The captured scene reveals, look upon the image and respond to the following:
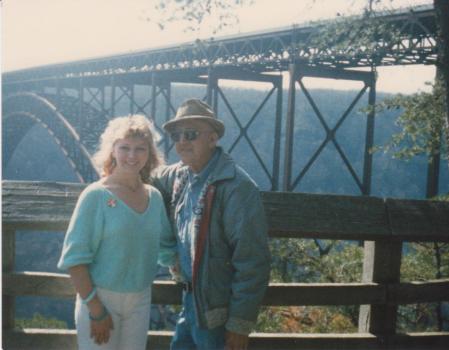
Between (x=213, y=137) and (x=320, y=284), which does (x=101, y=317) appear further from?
(x=320, y=284)

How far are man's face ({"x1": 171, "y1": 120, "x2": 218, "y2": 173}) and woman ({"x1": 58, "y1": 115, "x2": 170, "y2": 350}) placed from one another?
14 centimetres

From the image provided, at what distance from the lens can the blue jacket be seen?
2223mm

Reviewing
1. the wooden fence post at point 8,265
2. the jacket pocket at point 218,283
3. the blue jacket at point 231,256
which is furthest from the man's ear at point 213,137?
the wooden fence post at point 8,265

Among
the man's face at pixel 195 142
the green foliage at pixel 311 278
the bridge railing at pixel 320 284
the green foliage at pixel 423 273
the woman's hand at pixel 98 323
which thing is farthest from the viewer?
the green foliage at pixel 423 273

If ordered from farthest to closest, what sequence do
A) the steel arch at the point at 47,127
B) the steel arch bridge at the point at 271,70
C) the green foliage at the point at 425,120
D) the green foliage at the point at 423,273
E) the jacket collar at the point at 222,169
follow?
the steel arch at the point at 47,127, the steel arch bridge at the point at 271,70, the green foliage at the point at 425,120, the green foliage at the point at 423,273, the jacket collar at the point at 222,169

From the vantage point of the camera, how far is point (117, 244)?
7.39ft

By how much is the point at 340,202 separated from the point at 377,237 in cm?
27

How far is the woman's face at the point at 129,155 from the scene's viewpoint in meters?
2.34

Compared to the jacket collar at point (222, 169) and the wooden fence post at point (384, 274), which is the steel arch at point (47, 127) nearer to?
the wooden fence post at point (384, 274)

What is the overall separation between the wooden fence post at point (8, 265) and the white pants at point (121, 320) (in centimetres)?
58

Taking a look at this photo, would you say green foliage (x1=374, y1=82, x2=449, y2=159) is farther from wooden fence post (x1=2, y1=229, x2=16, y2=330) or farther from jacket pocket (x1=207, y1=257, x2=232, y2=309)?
wooden fence post (x1=2, y1=229, x2=16, y2=330)

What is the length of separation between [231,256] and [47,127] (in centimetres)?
3124

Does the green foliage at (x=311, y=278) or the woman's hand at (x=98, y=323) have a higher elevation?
the woman's hand at (x=98, y=323)

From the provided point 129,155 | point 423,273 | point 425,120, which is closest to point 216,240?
point 129,155
